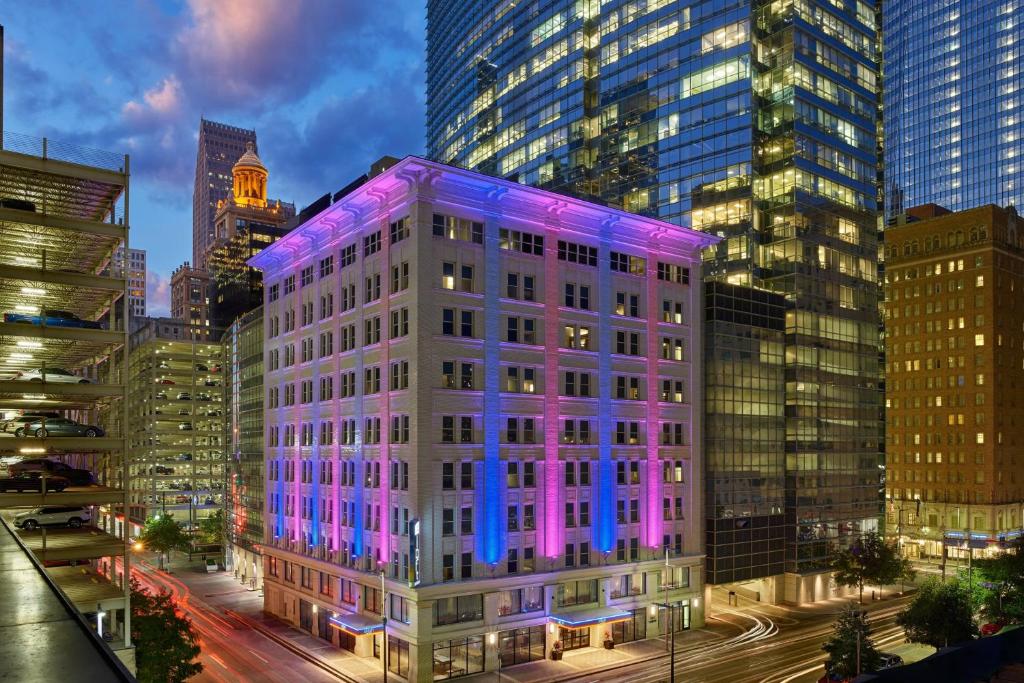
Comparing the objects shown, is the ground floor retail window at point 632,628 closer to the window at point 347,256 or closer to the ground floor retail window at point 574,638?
the ground floor retail window at point 574,638

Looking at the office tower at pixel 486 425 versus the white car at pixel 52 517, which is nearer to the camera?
the white car at pixel 52 517

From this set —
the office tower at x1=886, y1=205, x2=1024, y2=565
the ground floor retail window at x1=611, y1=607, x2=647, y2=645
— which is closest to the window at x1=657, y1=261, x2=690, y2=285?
the ground floor retail window at x1=611, y1=607, x2=647, y2=645

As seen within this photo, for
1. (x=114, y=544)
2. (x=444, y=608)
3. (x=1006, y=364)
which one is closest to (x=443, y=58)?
(x=1006, y=364)

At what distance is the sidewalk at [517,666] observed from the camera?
61.8 meters

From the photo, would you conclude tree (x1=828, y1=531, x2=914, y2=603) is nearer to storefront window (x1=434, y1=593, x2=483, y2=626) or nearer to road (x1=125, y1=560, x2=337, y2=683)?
storefront window (x1=434, y1=593, x2=483, y2=626)

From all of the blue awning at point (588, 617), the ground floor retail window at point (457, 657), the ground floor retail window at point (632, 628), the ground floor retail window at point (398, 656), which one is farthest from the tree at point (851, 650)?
the ground floor retail window at point (398, 656)

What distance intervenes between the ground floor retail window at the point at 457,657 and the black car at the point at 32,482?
31516 millimetres

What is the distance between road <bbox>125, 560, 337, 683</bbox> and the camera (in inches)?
2419

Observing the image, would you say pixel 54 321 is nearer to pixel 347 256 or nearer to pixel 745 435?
pixel 347 256

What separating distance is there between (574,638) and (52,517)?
42152 mm

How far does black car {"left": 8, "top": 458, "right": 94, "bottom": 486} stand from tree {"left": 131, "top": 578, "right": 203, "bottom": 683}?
1200 cm

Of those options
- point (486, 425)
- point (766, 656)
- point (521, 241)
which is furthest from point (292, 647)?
point (521, 241)

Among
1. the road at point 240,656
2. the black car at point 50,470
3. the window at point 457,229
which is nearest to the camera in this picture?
the black car at point 50,470

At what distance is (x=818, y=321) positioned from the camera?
306ft
